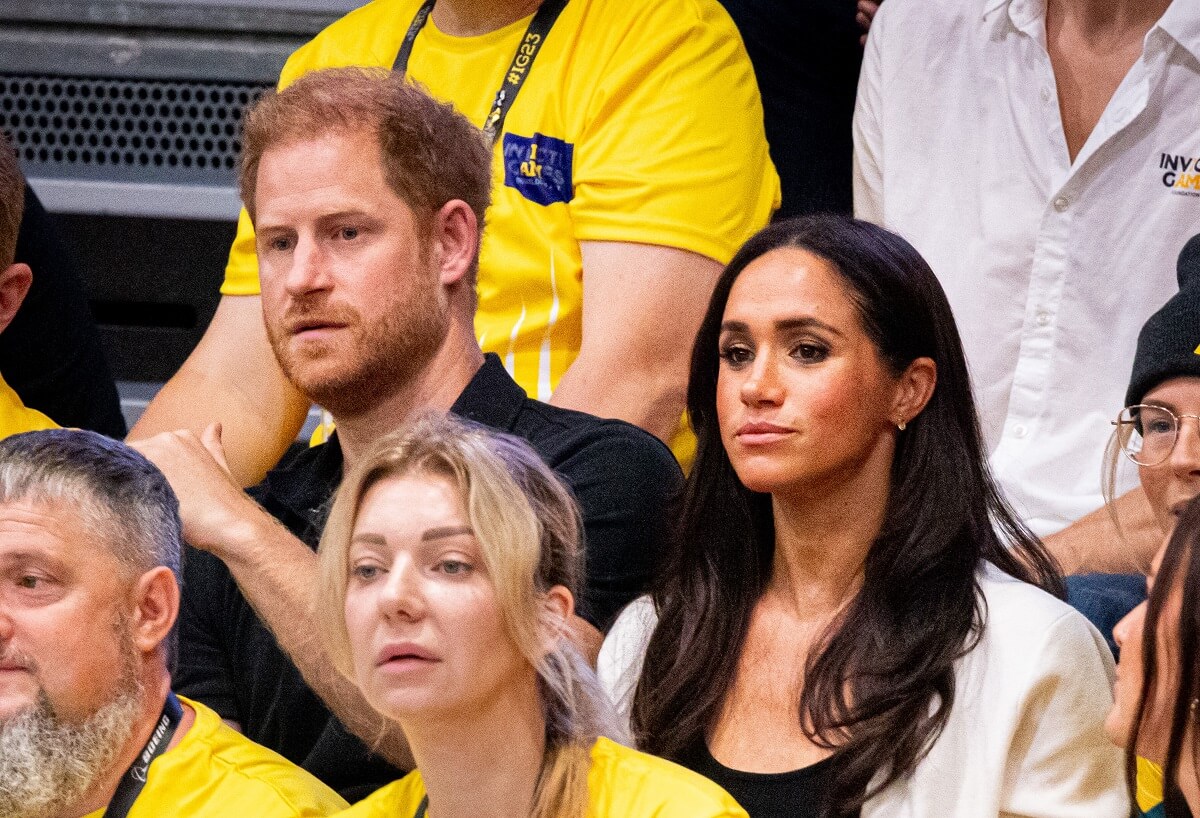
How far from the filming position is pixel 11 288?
8.86ft

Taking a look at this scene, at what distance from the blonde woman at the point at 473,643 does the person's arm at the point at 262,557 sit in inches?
8.5

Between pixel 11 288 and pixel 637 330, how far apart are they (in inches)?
35.3

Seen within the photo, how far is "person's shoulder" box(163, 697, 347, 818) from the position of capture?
78.3 inches

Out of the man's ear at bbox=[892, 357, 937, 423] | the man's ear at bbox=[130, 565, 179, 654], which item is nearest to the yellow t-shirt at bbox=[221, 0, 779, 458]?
the man's ear at bbox=[892, 357, 937, 423]

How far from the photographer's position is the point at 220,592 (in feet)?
8.00

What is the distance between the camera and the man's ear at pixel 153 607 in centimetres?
205

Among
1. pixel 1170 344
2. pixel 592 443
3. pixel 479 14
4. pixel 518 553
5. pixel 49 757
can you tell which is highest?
pixel 479 14

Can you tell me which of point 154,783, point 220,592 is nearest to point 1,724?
point 154,783

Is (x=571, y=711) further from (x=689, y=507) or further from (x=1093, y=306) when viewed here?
(x=1093, y=306)

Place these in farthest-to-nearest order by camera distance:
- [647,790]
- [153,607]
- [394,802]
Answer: [153,607] → [394,802] → [647,790]

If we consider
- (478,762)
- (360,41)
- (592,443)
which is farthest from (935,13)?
(478,762)

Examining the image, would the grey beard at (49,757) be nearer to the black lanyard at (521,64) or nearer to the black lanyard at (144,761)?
the black lanyard at (144,761)

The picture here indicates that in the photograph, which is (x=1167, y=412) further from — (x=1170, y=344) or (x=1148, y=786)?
(x=1148, y=786)

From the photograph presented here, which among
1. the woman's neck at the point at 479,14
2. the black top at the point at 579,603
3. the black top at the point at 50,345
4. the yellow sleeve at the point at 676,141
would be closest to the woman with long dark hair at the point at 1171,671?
the black top at the point at 579,603
